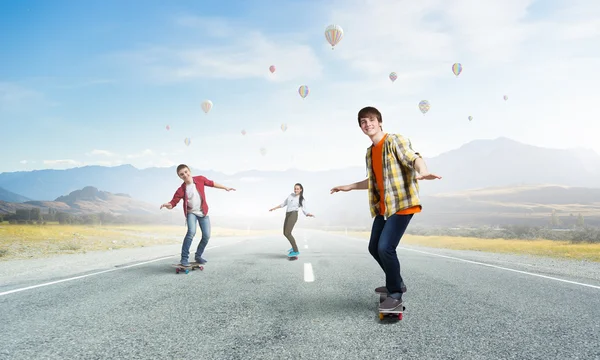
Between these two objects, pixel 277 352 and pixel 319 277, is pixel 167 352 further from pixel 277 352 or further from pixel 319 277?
pixel 319 277

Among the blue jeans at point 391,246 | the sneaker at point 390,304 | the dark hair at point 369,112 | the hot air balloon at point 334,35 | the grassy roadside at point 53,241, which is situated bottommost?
the grassy roadside at point 53,241

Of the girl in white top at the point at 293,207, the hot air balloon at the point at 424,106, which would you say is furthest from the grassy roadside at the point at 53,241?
the hot air balloon at the point at 424,106

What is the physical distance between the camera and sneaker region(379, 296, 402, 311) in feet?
11.4

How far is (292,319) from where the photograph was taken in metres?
3.60

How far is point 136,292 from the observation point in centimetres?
509

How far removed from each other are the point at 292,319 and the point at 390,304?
96cm

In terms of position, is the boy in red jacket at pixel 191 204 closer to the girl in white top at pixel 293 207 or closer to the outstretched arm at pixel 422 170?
the girl in white top at pixel 293 207

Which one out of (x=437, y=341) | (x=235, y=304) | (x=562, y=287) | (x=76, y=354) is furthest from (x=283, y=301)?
(x=562, y=287)

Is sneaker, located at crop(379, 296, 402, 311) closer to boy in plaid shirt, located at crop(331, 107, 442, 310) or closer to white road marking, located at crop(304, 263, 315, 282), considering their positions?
boy in plaid shirt, located at crop(331, 107, 442, 310)

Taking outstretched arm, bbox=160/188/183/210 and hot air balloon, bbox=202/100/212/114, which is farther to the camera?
hot air balloon, bbox=202/100/212/114

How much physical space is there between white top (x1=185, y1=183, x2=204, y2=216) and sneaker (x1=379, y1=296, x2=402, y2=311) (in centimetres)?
507

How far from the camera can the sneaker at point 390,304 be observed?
11.4ft

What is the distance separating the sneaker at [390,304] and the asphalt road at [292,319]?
145 mm

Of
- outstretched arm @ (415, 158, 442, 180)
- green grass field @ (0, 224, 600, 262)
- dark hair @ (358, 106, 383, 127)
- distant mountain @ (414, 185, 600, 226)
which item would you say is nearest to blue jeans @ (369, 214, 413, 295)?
outstretched arm @ (415, 158, 442, 180)
